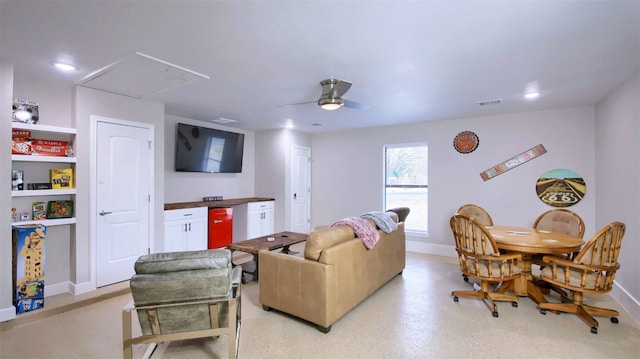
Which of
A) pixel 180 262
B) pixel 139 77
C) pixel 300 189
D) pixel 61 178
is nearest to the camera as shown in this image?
pixel 180 262

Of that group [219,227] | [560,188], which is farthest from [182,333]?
[560,188]

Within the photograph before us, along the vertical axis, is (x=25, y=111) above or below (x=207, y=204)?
above

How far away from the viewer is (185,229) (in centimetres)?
465

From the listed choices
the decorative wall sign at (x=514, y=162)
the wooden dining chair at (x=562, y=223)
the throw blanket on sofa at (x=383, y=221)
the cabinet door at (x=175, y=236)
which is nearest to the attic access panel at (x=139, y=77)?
the cabinet door at (x=175, y=236)

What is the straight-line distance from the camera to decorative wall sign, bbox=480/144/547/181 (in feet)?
15.0

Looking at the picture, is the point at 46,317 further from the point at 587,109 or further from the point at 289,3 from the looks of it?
the point at 587,109

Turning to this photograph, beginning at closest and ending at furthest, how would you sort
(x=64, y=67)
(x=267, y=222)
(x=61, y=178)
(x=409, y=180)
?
(x=64, y=67), (x=61, y=178), (x=409, y=180), (x=267, y=222)

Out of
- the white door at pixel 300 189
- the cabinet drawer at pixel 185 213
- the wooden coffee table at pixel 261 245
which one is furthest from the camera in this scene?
the white door at pixel 300 189

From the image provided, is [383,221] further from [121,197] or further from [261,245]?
[121,197]

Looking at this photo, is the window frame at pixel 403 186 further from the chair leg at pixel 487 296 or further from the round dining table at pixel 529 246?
the chair leg at pixel 487 296

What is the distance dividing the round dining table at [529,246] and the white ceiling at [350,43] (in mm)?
1726

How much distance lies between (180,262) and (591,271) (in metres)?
3.59

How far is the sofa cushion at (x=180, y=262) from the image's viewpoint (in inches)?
79.7

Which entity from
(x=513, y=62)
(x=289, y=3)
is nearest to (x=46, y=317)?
(x=289, y=3)
